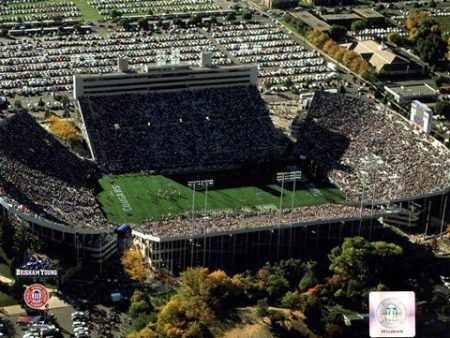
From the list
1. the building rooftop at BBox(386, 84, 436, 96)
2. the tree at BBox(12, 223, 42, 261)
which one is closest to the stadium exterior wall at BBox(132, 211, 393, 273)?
the tree at BBox(12, 223, 42, 261)

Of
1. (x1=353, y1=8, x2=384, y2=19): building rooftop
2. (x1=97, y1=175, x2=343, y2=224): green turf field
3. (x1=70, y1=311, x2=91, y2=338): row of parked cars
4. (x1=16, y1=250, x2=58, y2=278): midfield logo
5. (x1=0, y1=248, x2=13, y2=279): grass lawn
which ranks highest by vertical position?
(x1=353, y1=8, x2=384, y2=19): building rooftop

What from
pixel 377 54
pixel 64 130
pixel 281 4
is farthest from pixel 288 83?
pixel 281 4

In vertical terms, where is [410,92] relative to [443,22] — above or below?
below

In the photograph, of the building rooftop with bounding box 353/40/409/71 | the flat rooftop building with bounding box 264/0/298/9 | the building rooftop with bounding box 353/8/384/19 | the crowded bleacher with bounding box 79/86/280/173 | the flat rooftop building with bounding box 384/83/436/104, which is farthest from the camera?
the flat rooftop building with bounding box 264/0/298/9

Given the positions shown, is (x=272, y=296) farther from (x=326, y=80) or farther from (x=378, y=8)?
(x=378, y=8)

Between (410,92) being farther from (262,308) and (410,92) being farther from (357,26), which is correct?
(262,308)

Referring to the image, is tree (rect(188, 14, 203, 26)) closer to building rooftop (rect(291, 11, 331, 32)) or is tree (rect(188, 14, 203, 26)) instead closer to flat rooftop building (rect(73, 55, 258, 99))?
building rooftop (rect(291, 11, 331, 32))

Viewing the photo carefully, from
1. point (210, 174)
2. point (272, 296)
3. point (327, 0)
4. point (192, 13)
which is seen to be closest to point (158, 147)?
point (210, 174)
